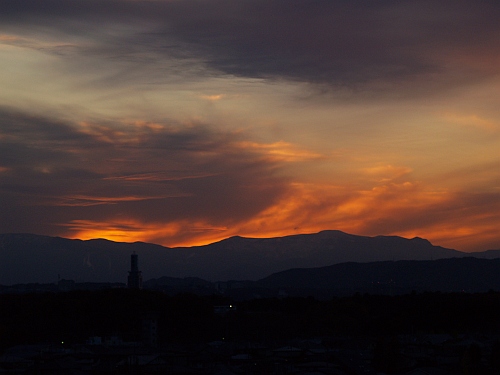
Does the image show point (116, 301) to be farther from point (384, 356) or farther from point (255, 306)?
point (384, 356)

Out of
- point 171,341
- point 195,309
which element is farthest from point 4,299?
point 171,341

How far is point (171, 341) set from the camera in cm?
5462

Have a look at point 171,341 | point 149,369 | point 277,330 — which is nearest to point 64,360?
point 149,369

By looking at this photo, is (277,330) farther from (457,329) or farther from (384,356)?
(384,356)

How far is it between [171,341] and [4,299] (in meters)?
22.5

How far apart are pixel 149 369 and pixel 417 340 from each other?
686 inches

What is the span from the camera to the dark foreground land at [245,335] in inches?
1383

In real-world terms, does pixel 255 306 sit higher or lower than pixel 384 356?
higher

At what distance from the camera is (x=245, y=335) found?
57875mm

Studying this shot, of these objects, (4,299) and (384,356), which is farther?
(4,299)

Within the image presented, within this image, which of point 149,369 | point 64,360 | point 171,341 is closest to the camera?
point 149,369

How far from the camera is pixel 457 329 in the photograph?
2244 inches

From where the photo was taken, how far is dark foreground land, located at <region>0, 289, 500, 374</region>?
1383 inches

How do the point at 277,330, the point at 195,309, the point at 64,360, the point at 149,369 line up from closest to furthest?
the point at 149,369, the point at 64,360, the point at 277,330, the point at 195,309
